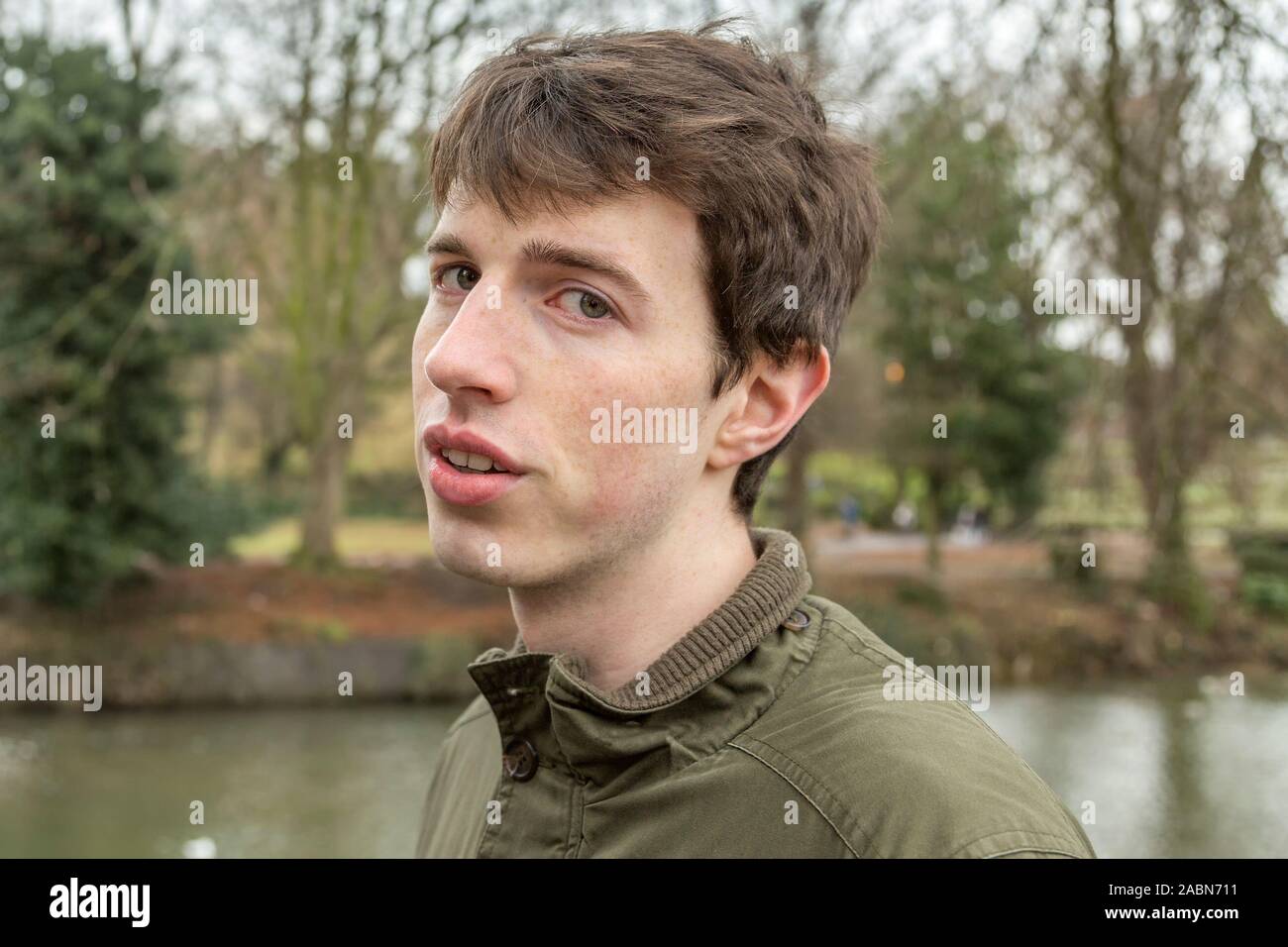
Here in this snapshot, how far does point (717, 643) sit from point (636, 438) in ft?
0.97

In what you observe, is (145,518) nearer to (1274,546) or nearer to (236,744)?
(236,744)

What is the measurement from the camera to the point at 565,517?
167 centimetres

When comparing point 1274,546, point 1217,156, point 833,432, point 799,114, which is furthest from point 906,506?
point 799,114

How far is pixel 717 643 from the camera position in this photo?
1611 mm

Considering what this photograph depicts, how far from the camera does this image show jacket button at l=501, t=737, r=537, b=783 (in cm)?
169

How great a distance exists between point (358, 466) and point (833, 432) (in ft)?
28.3

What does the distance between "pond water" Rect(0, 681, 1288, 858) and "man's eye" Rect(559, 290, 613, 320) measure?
7.94 meters

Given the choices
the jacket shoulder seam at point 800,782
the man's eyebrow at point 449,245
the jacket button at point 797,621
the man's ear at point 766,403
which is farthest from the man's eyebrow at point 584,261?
the jacket shoulder seam at point 800,782

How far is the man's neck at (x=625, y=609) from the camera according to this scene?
5.58 ft

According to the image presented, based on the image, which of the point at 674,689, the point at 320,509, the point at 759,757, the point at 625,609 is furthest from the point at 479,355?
the point at 320,509

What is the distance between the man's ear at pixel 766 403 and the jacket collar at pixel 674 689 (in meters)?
0.21

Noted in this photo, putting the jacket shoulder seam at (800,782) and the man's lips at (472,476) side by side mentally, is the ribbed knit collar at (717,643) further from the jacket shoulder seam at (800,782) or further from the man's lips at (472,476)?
the man's lips at (472,476)

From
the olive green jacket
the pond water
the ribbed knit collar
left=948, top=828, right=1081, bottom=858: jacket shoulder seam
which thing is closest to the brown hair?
the ribbed knit collar

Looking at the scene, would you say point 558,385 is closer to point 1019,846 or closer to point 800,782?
point 800,782
